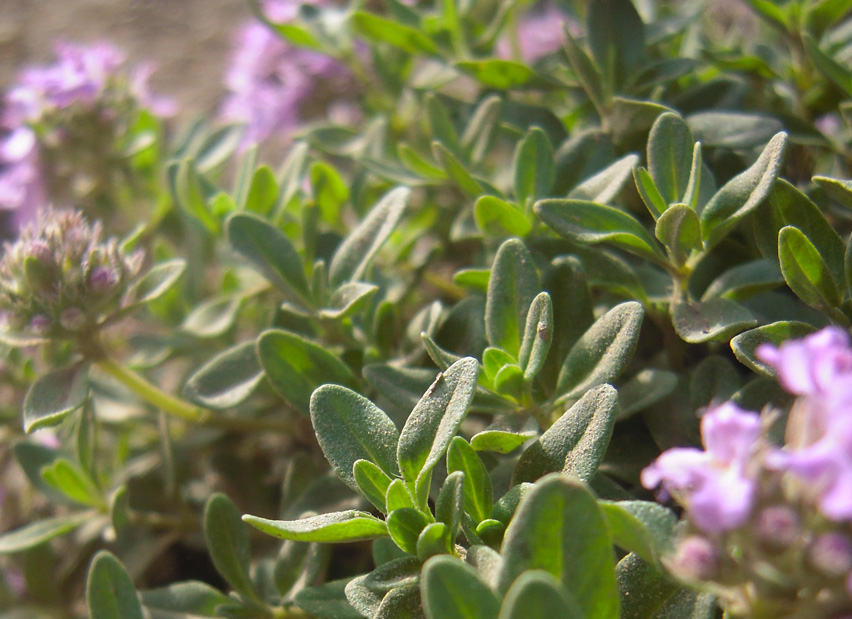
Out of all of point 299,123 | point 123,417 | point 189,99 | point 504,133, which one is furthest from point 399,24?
point 189,99

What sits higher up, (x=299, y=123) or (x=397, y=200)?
(x=397, y=200)

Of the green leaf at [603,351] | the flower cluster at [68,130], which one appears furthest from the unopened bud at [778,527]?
the flower cluster at [68,130]

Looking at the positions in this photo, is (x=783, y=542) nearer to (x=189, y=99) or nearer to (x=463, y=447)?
(x=463, y=447)

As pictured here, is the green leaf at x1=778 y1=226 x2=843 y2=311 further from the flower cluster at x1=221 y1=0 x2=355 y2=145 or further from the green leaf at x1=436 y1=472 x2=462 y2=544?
the flower cluster at x1=221 y1=0 x2=355 y2=145

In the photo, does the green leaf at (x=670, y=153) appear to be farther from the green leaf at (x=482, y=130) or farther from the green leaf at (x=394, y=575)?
the green leaf at (x=394, y=575)

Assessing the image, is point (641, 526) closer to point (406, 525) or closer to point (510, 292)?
point (406, 525)

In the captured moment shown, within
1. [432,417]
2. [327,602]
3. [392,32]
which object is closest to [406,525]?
[432,417]

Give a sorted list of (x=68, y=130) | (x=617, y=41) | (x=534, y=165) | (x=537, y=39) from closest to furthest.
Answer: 1. (x=534, y=165)
2. (x=617, y=41)
3. (x=68, y=130)
4. (x=537, y=39)
